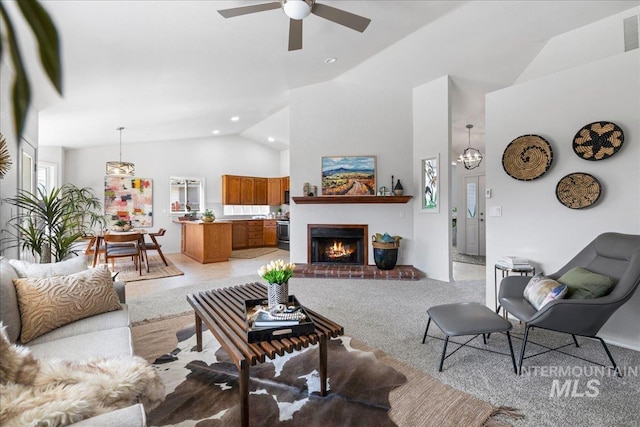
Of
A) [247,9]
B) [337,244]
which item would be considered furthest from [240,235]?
[247,9]

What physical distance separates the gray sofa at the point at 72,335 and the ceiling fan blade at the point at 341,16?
2908 mm

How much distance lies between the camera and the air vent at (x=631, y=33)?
11.3 ft

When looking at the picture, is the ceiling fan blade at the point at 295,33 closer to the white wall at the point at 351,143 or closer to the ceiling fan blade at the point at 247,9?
the ceiling fan blade at the point at 247,9

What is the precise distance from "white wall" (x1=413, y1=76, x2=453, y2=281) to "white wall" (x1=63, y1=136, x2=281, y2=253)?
5.46 m

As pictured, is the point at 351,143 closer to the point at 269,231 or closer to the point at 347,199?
the point at 347,199

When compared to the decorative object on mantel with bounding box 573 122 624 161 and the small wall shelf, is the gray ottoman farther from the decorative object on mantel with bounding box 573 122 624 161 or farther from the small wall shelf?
the small wall shelf

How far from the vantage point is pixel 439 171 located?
4871 mm

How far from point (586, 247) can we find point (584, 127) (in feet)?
3.52

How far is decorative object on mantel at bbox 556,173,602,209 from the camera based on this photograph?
8.85 feet

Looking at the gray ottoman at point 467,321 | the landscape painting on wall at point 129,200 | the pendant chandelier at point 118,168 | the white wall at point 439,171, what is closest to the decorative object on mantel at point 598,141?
the gray ottoman at point 467,321

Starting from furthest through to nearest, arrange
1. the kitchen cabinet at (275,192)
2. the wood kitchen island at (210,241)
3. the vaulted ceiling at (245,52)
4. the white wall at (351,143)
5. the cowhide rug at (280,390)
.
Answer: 1. the kitchen cabinet at (275,192)
2. the wood kitchen island at (210,241)
3. the white wall at (351,143)
4. the vaulted ceiling at (245,52)
5. the cowhide rug at (280,390)

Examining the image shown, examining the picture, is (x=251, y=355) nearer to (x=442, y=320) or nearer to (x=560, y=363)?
(x=442, y=320)

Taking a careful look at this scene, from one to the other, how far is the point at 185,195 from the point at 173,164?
84cm

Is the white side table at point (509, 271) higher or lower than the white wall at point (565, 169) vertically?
lower
